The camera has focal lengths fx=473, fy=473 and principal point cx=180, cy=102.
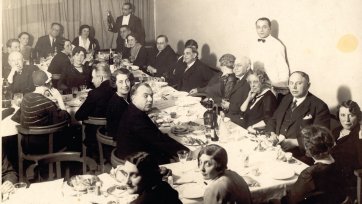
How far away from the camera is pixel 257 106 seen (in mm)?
4203

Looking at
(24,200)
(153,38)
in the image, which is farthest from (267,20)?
(153,38)

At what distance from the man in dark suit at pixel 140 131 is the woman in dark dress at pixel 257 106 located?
104 centimetres

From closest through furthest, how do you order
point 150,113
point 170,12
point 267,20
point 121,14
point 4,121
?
point 4,121, point 150,113, point 267,20, point 170,12, point 121,14

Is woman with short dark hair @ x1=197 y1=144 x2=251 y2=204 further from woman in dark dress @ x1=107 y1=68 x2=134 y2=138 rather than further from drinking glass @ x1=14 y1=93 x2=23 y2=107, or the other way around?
drinking glass @ x1=14 y1=93 x2=23 y2=107

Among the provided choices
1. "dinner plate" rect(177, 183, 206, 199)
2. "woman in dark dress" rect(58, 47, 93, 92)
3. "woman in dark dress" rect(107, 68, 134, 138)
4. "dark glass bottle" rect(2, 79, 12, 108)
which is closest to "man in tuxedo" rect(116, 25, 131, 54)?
"woman in dark dress" rect(58, 47, 93, 92)

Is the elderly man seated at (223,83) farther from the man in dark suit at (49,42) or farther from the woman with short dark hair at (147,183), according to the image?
the man in dark suit at (49,42)

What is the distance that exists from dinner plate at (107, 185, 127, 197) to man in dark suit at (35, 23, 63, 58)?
4.68 meters

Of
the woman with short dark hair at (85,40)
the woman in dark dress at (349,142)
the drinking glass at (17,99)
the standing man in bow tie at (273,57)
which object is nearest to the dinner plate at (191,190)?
the woman in dark dress at (349,142)

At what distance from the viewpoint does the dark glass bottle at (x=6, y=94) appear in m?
4.26

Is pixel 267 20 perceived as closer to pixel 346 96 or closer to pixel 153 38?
pixel 346 96

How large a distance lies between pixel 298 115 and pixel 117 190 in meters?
1.75

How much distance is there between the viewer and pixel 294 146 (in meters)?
3.74

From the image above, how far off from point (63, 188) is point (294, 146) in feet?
6.21

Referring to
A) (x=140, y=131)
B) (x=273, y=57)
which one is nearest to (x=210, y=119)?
(x=140, y=131)
